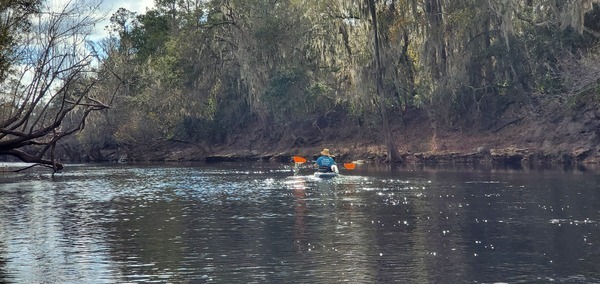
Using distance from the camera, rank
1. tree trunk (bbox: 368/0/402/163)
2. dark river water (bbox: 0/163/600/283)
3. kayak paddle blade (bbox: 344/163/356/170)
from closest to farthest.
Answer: dark river water (bbox: 0/163/600/283)
kayak paddle blade (bbox: 344/163/356/170)
tree trunk (bbox: 368/0/402/163)

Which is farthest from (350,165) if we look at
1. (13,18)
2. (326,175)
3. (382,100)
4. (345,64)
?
(13,18)

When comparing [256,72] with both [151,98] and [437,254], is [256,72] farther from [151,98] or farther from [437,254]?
[437,254]

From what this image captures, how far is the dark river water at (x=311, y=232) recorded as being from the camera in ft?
57.5

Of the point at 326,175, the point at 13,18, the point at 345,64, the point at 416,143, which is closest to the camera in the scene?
the point at 13,18

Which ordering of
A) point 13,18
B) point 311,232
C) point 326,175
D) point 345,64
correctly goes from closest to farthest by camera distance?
1. point 311,232
2. point 13,18
3. point 326,175
4. point 345,64

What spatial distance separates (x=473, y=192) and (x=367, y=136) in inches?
1379

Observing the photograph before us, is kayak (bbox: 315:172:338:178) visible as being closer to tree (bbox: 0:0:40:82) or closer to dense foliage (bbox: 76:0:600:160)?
dense foliage (bbox: 76:0:600:160)

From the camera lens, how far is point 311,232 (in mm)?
23844

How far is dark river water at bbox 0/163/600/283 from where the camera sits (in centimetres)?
1752

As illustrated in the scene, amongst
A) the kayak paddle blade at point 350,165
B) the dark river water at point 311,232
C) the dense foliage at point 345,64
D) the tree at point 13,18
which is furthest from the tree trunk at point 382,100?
the tree at point 13,18

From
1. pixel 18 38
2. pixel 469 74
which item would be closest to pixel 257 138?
pixel 469 74

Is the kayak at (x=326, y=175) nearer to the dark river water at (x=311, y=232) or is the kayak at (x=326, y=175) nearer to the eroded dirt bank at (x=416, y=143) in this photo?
the dark river water at (x=311, y=232)

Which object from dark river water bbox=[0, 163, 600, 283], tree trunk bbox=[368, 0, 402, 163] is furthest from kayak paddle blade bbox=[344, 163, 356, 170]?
dark river water bbox=[0, 163, 600, 283]

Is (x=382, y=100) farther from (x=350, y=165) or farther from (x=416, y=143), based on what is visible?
(x=350, y=165)
